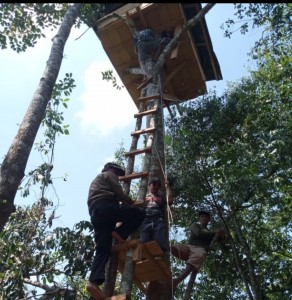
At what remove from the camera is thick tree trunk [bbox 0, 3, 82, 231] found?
Answer: 12.9 feet

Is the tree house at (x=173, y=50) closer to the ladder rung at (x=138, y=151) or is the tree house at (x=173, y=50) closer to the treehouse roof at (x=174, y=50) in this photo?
the treehouse roof at (x=174, y=50)

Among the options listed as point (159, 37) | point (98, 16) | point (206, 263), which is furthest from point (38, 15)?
point (206, 263)

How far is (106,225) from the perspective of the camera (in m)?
4.68

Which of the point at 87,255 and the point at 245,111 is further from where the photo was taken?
the point at 245,111

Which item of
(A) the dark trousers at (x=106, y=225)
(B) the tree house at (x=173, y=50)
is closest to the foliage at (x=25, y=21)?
(B) the tree house at (x=173, y=50)

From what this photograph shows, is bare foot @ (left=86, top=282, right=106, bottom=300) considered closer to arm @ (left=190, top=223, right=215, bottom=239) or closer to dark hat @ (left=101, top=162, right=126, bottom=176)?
dark hat @ (left=101, top=162, right=126, bottom=176)

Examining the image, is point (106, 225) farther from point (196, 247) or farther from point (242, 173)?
point (242, 173)

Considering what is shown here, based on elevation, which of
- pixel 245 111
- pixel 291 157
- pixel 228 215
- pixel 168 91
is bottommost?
pixel 228 215

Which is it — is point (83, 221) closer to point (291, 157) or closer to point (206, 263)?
point (206, 263)

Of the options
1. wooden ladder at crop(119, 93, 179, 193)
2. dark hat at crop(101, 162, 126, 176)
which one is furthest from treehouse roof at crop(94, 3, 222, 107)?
dark hat at crop(101, 162, 126, 176)

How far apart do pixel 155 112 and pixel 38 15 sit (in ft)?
18.3

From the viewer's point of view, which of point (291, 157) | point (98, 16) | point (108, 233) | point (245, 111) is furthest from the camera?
point (98, 16)

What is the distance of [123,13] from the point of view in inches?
368

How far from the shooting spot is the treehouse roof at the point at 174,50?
9.21 meters
